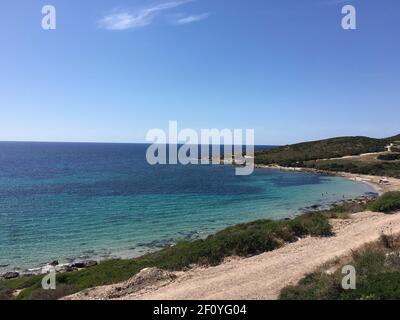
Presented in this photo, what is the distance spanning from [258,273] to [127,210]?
103 feet

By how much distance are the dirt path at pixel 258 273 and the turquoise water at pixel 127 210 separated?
12.7 meters

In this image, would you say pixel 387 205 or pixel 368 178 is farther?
pixel 368 178

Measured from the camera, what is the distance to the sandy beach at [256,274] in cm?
1591

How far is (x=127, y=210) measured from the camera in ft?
156

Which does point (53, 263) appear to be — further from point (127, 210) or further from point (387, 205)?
point (387, 205)

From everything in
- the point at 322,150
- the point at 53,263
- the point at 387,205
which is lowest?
the point at 53,263

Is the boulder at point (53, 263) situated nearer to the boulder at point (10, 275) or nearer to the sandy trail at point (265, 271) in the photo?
the boulder at point (10, 275)

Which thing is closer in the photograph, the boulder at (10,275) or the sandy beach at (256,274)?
the sandy beach at (256,274)

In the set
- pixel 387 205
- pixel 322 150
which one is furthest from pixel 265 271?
pixel 322 150

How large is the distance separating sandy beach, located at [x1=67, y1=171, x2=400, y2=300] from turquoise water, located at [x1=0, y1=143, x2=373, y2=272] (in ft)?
41.2

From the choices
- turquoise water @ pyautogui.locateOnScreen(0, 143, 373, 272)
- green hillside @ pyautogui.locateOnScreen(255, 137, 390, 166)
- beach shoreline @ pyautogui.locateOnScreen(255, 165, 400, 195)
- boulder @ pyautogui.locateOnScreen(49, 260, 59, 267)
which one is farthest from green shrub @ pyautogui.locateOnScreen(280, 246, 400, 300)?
green hillside @ pyautogui.locateOnScreen(255, 137, 390, 166)

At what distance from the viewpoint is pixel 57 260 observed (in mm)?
28828

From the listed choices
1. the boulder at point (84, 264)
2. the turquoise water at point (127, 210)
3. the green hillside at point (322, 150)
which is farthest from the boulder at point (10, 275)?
the green hillside at point (322, 150)
